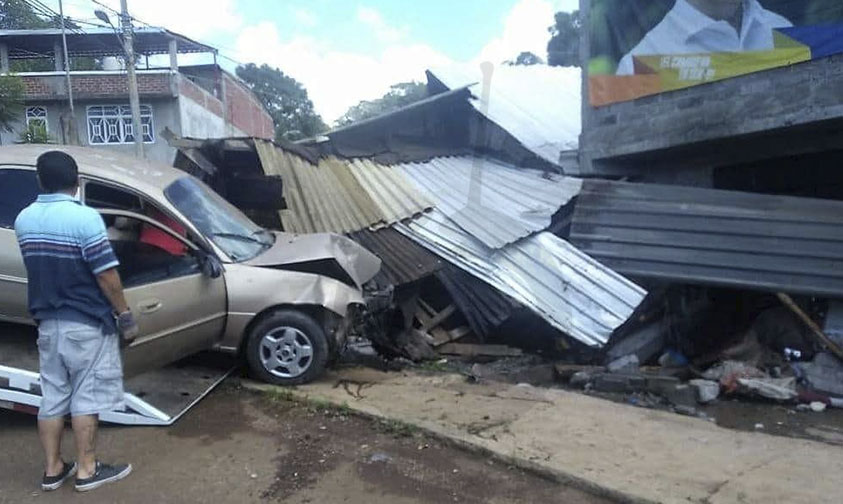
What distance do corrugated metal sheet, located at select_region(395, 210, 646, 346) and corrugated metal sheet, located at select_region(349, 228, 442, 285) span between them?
168 mm

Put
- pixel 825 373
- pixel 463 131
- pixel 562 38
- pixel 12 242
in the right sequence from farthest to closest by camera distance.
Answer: pixel 562 38, pixel 463 131, pixel 825 373, pixel 12 242

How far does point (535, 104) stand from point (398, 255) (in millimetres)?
7663

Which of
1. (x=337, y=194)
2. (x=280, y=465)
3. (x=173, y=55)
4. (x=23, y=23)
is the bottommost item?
(x=280, y=465)

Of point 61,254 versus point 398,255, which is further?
point 398,255

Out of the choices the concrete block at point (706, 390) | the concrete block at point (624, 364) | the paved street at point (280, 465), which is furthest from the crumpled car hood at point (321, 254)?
the concrete block at point (706, 390)

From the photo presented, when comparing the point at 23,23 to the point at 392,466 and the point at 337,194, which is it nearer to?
the point at 337,194

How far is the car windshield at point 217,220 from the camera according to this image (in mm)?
5500

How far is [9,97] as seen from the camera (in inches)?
803

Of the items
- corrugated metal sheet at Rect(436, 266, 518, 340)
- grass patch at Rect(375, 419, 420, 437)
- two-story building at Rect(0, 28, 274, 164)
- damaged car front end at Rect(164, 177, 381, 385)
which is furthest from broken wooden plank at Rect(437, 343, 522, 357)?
two-story building at Rect(0, 28, 274, 164)

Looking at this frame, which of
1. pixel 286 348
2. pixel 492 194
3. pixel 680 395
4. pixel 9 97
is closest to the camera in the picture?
pixel 286 348

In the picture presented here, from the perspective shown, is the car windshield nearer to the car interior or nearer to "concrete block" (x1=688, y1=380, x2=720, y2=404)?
the car interior

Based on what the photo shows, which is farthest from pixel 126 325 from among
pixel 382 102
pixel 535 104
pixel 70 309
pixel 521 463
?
pixel 382 102

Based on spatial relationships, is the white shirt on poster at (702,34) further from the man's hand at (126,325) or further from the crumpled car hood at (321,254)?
the man's hand at (126,325)

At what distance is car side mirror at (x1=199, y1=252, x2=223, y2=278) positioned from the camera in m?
5.16
